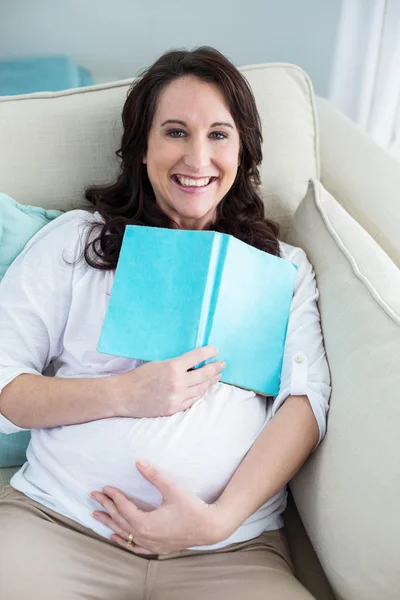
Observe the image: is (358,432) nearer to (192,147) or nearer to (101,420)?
(101,420)

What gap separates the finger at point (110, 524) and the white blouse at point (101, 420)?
26 millimetres

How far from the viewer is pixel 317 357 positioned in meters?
1.14

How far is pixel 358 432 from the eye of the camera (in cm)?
97

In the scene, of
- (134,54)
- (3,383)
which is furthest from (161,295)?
(134,54)

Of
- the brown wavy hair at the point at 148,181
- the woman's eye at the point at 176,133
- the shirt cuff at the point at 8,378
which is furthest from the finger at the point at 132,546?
the woman's eye at the point at 176,133

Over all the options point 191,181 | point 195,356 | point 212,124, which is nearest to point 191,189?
→ point 191,181

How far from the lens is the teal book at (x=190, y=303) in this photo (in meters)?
1.05

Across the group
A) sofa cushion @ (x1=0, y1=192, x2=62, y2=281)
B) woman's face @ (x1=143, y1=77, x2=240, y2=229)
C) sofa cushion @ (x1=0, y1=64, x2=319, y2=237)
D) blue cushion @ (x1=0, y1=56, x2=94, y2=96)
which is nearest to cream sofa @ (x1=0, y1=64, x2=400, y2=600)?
sofa cushion @ (x1=0, y1=64, x2=319, y2=237)

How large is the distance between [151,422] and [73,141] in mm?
631

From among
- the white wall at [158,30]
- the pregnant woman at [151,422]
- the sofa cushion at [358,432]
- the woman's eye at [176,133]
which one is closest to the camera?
the sofa cushion at [358,432]

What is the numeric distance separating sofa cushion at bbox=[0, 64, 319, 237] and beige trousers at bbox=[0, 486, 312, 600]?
0.63 metres

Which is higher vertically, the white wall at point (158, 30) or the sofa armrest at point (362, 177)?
the white wall at point (158, 30)

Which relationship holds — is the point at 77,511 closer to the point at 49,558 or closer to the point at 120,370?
the point at 49,558

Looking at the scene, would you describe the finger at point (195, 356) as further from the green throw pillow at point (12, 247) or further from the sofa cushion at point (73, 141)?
the sofa cushion at point (73, 141)
